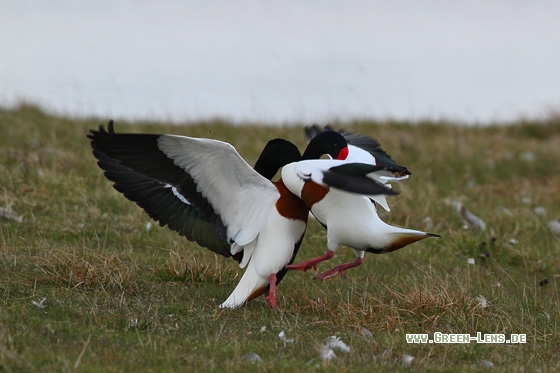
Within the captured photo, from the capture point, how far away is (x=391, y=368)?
13.5 ft

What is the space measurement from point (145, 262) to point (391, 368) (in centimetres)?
231

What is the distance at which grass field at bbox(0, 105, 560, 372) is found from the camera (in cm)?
416

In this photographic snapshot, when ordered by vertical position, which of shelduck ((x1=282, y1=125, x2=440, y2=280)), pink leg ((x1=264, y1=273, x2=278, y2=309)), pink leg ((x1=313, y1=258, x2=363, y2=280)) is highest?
Answer: shelduck ((x1=282, y1=125, x2=440, y2=280))

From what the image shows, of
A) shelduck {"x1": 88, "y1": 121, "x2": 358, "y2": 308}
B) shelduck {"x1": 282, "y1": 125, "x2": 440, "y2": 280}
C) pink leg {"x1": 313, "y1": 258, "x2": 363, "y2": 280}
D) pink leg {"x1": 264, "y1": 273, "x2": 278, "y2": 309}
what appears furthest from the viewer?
pink leg {"x1": 313, "y1": 258, "x2": 363, "y2": 280}

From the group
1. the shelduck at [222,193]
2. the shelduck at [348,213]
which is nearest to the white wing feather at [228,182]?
the shelduck at [222,193]

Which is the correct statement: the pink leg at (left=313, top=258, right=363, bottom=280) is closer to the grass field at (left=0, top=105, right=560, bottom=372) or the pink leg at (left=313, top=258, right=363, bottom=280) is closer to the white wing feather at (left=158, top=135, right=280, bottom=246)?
the grass field at (left=0, top=105, right=560, bottom=372)

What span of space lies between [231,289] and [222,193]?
0.74 metres

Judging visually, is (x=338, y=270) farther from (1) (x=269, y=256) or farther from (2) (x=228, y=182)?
(2) (x=228, y=182)

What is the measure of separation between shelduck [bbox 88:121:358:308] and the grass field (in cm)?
24

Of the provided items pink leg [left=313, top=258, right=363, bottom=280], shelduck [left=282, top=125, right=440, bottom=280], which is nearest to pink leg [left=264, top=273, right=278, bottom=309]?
pink leg [left=313, top=258, right=363, bottom=280]

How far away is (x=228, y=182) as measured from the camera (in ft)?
16.9

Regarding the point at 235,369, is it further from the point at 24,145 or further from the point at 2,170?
the point at 24,145

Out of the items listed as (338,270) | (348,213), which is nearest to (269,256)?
(338,270)

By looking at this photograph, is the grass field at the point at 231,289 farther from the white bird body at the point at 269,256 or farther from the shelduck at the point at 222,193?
the shelduck at the point at 222,193
